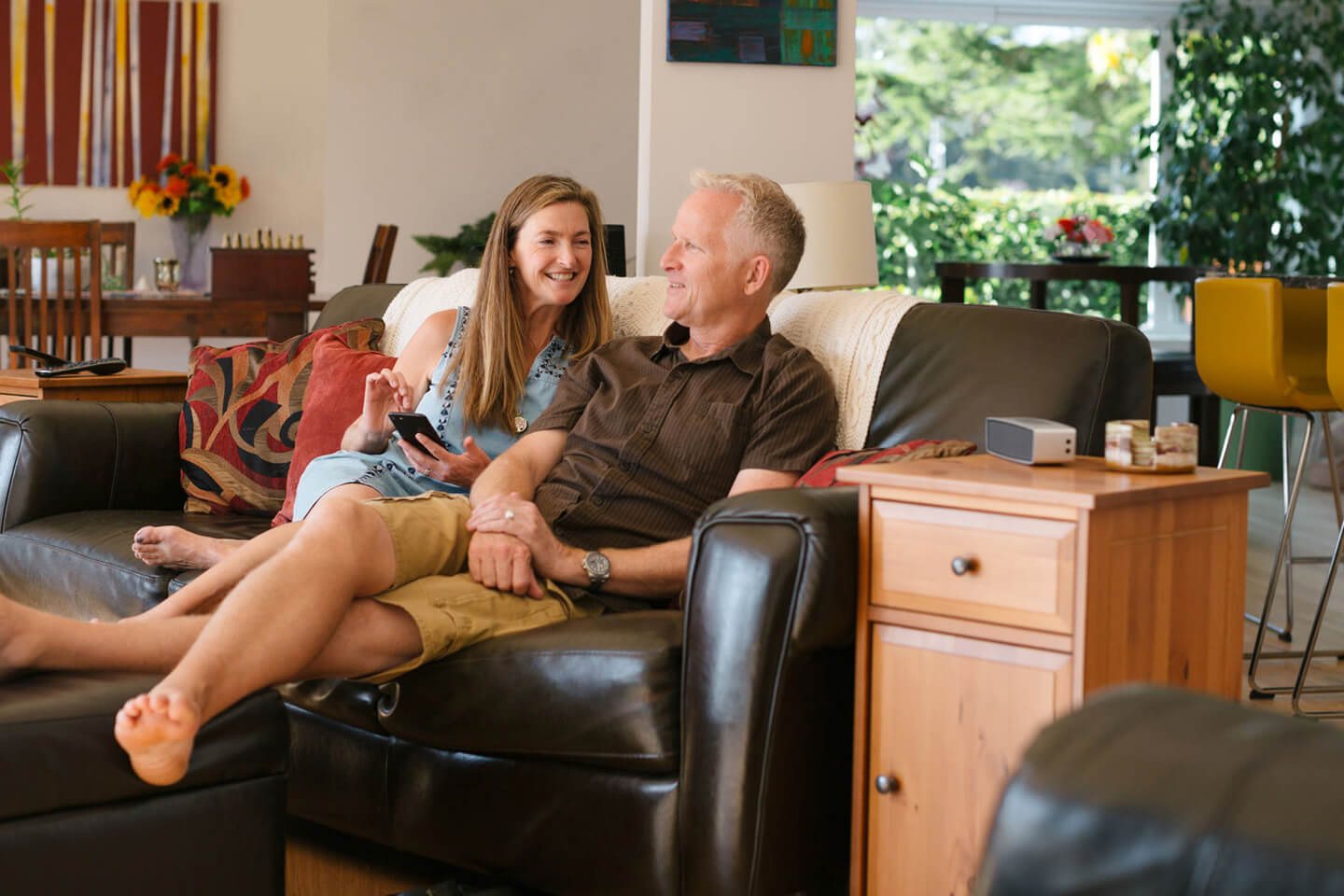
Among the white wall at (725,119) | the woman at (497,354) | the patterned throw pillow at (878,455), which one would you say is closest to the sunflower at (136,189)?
the white wall at (725,119)

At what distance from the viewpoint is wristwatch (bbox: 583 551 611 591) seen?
202 centimetres

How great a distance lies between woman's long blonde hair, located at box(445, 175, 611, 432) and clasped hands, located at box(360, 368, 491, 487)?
0.10 m

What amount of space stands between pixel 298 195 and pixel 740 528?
212 inches

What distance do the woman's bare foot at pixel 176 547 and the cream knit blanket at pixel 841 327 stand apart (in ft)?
2.85

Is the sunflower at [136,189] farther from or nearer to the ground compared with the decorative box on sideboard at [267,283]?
farther from the ground

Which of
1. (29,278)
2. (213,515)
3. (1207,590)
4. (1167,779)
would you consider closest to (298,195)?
(29,278)

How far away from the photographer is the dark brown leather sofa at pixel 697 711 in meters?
1.67

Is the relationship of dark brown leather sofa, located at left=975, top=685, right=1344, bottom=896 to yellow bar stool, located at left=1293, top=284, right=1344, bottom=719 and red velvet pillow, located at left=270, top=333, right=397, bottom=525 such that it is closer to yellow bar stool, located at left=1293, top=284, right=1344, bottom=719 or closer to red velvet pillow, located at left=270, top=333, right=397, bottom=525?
red velvet pillow, located at left=270, top=333, right=397, bottom=525

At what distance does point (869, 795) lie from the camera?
175 cm

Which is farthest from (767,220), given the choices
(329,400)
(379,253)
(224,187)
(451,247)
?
(451,247)

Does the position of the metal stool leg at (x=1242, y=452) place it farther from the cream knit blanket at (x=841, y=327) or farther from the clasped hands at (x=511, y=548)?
the clasped hands at (x=511, y=548)

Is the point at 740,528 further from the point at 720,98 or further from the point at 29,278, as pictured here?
the point at 29,278

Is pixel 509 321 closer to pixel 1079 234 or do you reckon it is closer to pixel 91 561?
pixel 91 561

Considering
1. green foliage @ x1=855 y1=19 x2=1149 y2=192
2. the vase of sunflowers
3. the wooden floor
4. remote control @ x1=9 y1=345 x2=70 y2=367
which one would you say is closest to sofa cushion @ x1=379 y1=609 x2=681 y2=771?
the wooden floor
